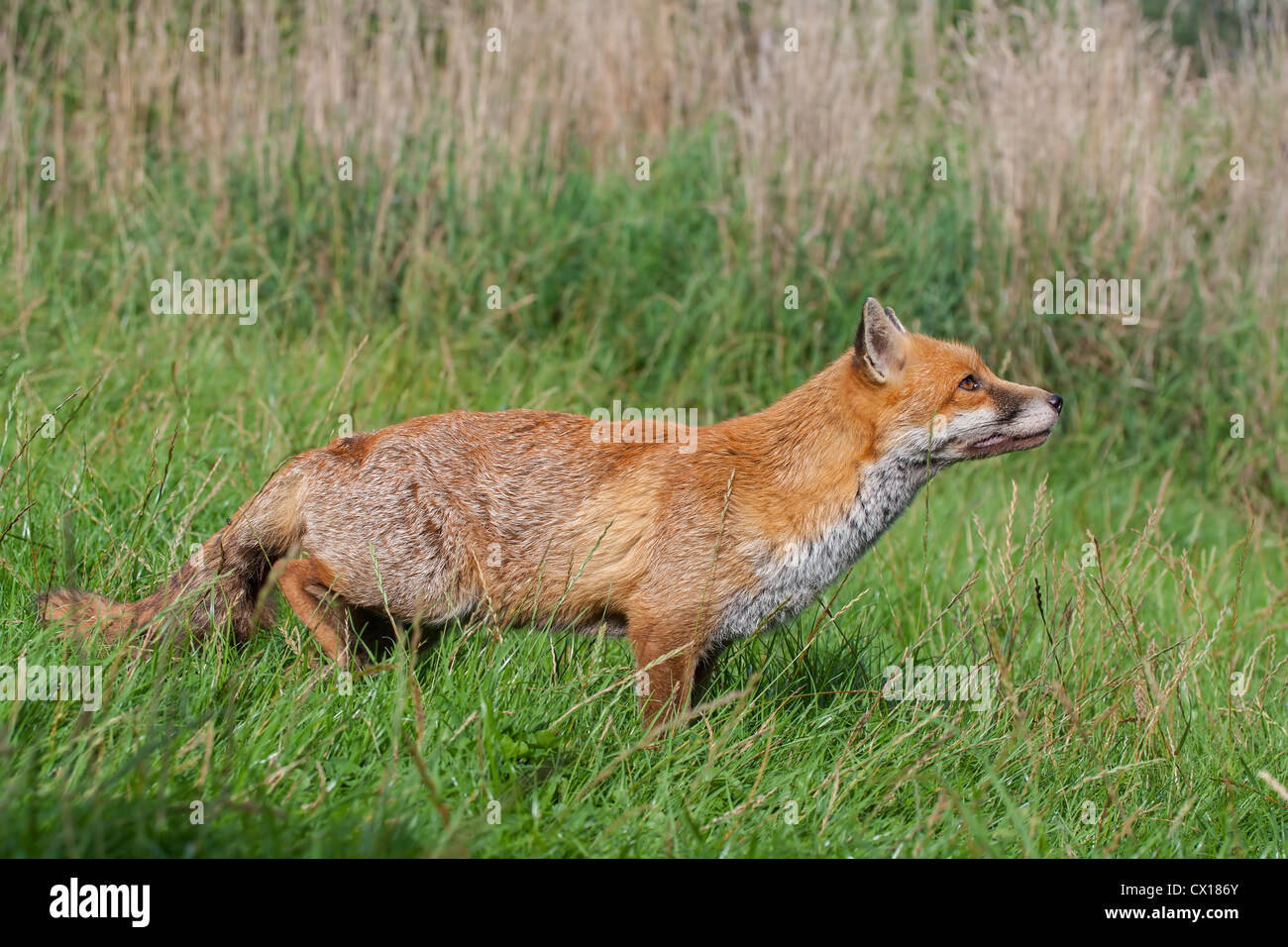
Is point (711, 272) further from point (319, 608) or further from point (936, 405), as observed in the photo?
point (319, 608)

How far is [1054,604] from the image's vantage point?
192 inches

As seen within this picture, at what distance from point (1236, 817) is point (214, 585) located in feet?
12.7

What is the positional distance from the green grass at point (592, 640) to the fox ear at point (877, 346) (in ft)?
3.10

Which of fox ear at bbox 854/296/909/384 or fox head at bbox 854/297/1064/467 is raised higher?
fox ear at bbox 854/296/909/384

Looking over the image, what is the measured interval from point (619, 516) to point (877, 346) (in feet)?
4.17

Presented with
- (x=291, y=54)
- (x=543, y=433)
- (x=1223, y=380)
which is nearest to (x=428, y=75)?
(x=291, y=54)

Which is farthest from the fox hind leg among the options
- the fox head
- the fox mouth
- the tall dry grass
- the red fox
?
the tall dry grass

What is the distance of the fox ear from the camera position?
479cm

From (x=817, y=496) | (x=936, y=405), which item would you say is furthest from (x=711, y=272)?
(x=817, y=496)

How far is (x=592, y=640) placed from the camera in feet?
16.4

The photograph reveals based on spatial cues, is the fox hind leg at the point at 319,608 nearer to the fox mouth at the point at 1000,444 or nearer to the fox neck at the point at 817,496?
the fox neck at the point at 817,496

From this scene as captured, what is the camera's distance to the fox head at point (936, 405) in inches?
188

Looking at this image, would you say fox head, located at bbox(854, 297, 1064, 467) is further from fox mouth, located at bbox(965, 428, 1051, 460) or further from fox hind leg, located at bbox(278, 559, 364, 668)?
fox hind leg, located at bbox(278, 559, 364, 668)

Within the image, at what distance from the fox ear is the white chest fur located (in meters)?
0.38
